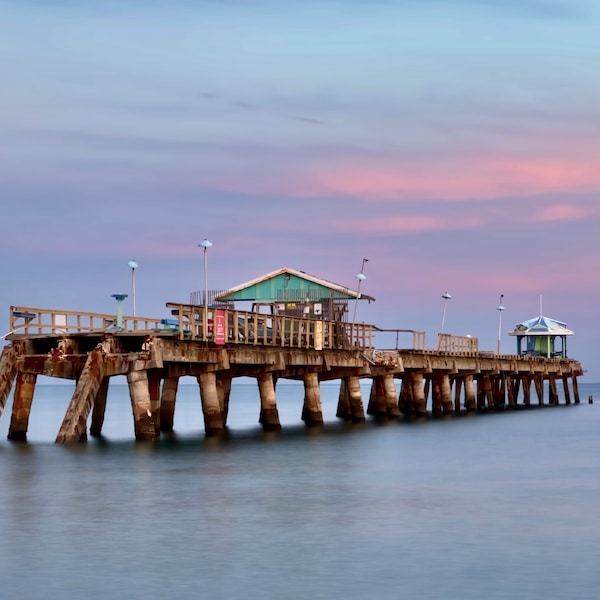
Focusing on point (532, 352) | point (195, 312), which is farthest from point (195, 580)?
point (532, 352)

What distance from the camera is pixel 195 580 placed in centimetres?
2406

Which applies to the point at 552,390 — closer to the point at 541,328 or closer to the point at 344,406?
the point at 541,328

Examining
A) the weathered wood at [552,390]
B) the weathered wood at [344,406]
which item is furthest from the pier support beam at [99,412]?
the weathered wood at [552,390]

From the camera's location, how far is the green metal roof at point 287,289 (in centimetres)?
6919

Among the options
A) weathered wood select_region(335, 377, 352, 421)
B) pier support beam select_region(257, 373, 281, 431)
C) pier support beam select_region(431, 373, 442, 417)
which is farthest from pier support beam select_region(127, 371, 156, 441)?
pier support beam select_region(431, 373, 442, 417)

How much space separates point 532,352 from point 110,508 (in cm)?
8125

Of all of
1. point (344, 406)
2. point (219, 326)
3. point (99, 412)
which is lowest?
point (99, 412)

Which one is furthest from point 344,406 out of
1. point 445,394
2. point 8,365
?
point 8,365

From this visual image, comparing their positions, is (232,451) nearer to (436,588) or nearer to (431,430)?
(431,430)

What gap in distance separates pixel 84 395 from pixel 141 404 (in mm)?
2796

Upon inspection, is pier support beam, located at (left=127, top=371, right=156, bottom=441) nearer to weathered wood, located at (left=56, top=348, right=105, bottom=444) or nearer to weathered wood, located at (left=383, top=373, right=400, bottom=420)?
weathered wood, located at (left=56, top=348, right=105, bottom=444)

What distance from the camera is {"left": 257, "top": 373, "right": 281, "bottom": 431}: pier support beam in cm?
5716

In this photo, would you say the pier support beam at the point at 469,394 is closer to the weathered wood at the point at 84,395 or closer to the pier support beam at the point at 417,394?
the pier support beam at the point at 417,394

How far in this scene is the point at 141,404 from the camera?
1796 inches
